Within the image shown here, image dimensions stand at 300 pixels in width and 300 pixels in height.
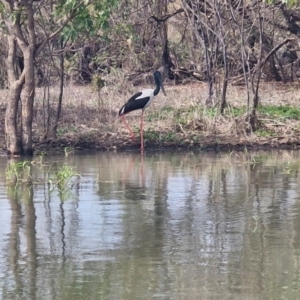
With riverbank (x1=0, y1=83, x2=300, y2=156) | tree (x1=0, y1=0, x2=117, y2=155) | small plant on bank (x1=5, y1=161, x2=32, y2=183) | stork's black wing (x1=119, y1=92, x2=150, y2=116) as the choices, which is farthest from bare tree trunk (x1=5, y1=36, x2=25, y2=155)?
stork's black wing (x1=119, y1=92, x2=150, y2=116)

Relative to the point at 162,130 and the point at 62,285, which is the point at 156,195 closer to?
the point at 62,285

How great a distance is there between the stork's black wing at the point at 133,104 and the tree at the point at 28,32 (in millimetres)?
2148

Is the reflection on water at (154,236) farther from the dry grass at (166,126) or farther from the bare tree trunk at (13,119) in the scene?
the dry grass at (166,126)

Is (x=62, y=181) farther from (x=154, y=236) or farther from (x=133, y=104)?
(x=133, y=104)

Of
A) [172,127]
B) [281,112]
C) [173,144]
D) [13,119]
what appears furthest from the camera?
[281,112]

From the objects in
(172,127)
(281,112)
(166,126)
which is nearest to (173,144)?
(172,127)

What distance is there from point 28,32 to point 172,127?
363 centimetres

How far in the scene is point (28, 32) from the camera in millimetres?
15492

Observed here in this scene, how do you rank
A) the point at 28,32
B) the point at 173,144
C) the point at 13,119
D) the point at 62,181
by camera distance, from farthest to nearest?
1. the point at 173,144
2. the point at 13,119
3. the point at 28,32
4. the point at 62,181

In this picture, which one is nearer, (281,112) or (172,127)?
(172,127)

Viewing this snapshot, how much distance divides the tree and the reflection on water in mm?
1994

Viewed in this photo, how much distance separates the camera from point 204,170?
1393 centimetres

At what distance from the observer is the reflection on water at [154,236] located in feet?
22.2

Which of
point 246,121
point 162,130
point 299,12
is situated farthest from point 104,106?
point 299,12
